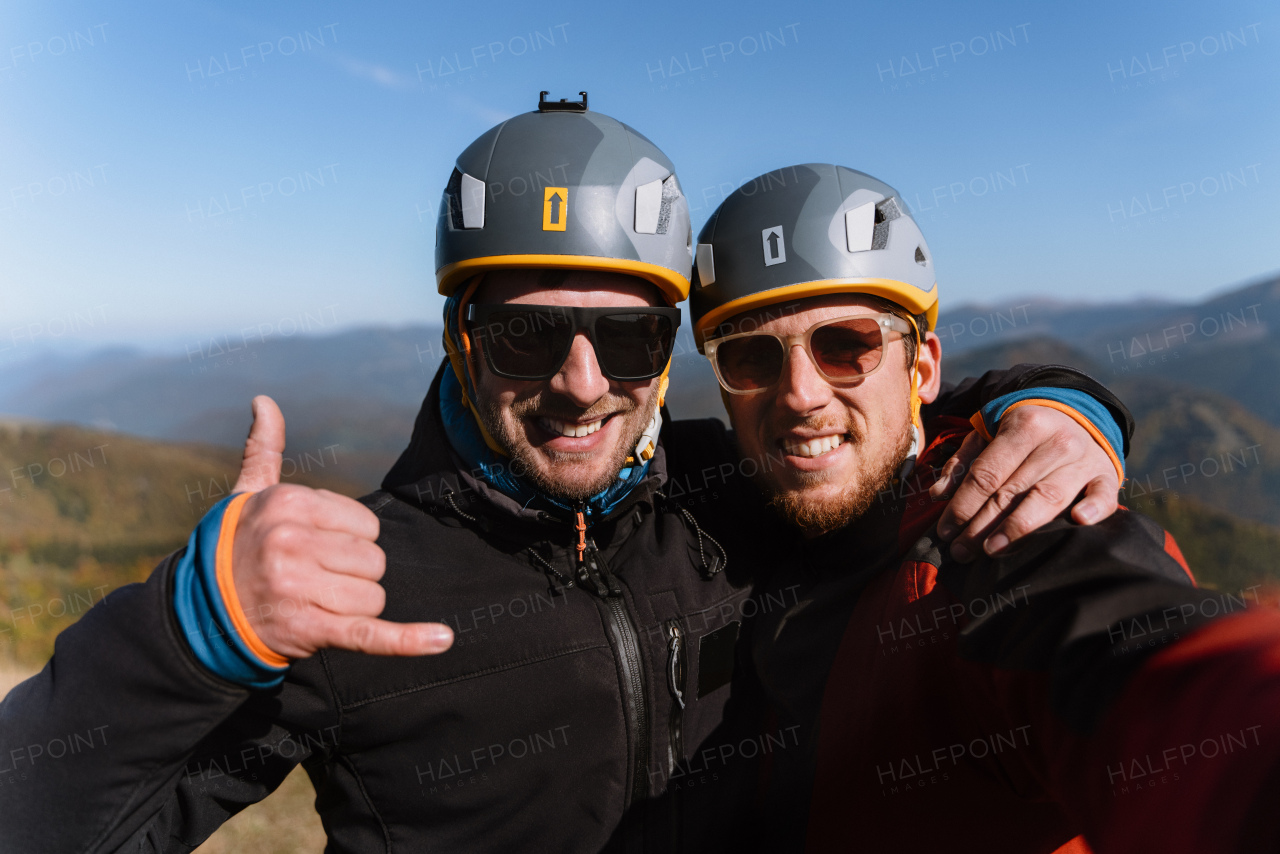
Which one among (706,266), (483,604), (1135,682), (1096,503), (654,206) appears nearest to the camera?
(1135,682)

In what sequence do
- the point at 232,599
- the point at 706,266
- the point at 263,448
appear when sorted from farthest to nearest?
the point at 706,266 → the point at 263,448 → the point at 232,599

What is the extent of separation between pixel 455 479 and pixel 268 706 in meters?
0.93

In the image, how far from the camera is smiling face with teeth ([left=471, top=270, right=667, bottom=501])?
2.72 meters

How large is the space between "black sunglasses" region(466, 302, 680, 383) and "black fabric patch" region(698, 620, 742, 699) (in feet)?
3.36

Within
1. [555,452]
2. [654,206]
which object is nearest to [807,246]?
[654,206]

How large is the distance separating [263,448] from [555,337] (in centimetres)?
107

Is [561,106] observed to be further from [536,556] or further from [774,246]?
[536,556]

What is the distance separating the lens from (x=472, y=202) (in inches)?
118

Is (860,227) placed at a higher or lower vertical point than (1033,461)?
higher

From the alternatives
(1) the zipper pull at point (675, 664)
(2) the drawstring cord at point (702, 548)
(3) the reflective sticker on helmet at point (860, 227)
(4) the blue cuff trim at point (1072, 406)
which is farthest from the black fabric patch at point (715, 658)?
(3) the reflective sticker on helmet at point (860, 227)

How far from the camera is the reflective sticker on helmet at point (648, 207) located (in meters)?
2.92

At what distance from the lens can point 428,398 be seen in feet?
9.90

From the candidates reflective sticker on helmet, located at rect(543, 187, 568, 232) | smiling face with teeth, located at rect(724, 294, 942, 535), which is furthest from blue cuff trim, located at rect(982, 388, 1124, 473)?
reflective sticker on helmet, located at rect(543, 187, 568, 232)

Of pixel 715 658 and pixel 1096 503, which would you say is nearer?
pixel 1096 503
